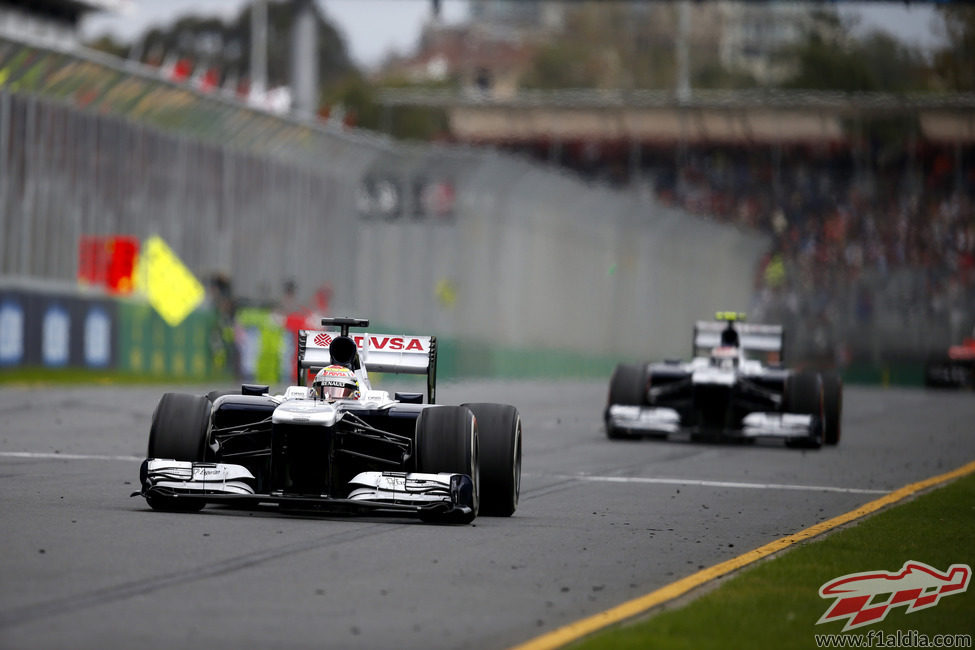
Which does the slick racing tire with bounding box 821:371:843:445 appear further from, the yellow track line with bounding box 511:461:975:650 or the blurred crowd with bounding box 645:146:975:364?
the blurred crowd with bounding box 645:146:975:364

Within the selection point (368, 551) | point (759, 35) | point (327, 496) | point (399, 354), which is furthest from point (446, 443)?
point (759, 35)

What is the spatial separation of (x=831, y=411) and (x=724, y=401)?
144 cm

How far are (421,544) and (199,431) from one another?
176 centimetres

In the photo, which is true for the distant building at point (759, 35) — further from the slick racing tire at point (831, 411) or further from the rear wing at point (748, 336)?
the slick racing tire at point (831, 411)

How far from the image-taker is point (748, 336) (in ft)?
70.3

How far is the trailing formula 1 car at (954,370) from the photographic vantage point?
4712 cm

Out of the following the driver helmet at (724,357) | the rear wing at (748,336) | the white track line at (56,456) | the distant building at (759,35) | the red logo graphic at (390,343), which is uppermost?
the distant building at (759,35)

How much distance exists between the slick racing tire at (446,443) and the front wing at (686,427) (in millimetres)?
9573

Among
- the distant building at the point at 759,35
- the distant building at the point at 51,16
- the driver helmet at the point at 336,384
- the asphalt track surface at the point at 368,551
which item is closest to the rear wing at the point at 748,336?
the asphalt track surface at the point at 368,551

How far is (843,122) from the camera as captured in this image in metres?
58.0

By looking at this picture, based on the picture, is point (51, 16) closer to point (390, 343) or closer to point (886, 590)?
point (390, 343)

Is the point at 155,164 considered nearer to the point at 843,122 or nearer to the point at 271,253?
the point at 271,253

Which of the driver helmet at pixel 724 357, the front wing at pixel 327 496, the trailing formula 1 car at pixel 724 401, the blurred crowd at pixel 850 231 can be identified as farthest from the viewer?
the blurred crowd at pixel 850 231

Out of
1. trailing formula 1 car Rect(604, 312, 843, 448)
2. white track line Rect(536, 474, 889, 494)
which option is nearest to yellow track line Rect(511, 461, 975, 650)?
white track line Rect(536, 474, 889, 494)
